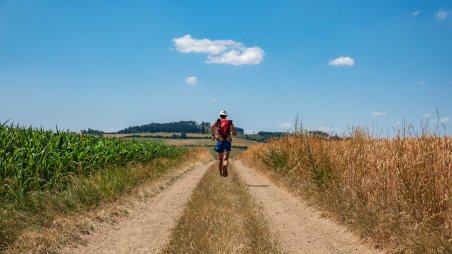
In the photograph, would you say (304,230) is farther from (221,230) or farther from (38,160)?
(38,160)

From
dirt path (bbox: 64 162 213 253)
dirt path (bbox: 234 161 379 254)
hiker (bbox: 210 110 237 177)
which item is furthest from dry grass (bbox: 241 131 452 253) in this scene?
hiker (bbox: 210 110 237 177)

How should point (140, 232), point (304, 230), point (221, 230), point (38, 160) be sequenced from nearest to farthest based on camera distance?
point (221, 230), point (140, 232), point (304, 230), point (38, 160)

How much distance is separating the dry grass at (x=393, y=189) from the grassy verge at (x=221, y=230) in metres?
1.87

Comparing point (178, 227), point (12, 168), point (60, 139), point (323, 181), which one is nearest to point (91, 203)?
point (12, 168)

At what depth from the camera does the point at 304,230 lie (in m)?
8.65

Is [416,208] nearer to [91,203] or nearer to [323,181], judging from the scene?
[323,181]

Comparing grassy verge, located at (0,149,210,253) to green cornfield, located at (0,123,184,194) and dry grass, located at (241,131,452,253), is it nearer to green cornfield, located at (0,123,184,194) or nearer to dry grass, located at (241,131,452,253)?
green cornfield, located at (0,123,184,194)

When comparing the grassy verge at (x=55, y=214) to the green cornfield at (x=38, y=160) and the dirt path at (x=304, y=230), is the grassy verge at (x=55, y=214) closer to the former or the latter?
the green cornfield at (x=38, y=160)

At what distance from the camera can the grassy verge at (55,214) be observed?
6.52m

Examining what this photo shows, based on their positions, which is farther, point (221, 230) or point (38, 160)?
point (38, 160)

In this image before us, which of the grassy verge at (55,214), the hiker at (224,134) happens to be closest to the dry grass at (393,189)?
the hiker at (224,134)

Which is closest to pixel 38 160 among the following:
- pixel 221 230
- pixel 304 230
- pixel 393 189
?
pixel 221 230

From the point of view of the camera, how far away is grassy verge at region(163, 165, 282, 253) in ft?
20.7

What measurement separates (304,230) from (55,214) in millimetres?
5208
